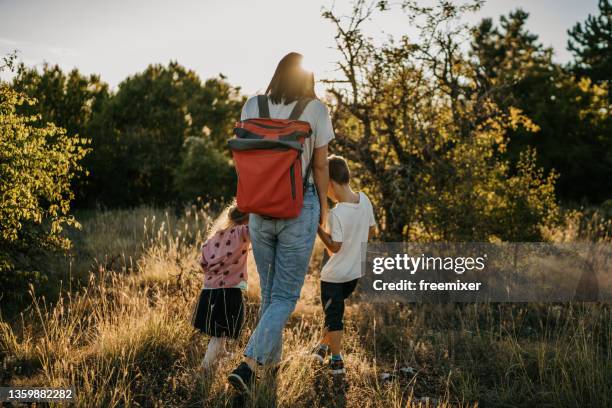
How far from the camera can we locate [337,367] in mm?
3910

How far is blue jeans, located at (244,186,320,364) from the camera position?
3176mm

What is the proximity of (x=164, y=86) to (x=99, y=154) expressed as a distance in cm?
363

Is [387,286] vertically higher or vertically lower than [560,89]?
lower

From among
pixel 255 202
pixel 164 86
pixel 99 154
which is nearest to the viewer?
pixel 255 202

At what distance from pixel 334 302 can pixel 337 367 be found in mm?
476

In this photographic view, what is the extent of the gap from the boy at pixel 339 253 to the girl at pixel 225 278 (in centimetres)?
64

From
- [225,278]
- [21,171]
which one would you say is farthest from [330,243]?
[21,171]

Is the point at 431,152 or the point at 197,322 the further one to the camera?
the point at 431,152

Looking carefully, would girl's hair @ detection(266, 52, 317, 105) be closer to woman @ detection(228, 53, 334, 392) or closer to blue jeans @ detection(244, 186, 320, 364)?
woman @ detection(228, 53, 334, 392)

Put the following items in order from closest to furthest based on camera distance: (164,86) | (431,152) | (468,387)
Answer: (468,387) < (431,152) < (164,86)

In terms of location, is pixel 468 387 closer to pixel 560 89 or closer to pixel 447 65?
pixel 447 65

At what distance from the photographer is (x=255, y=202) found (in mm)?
3117

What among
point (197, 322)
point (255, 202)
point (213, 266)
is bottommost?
point (197, 322)

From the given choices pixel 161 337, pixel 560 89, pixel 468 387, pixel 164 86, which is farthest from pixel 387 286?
pixel 560 89
